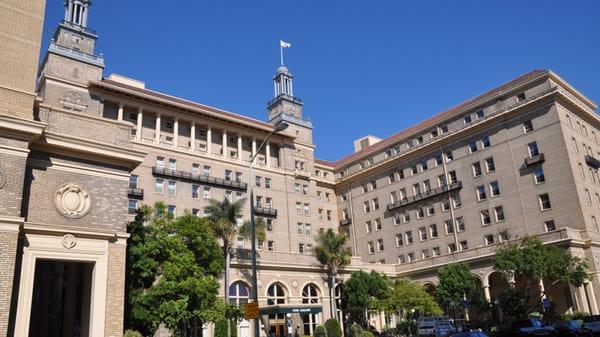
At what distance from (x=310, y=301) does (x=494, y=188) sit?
87.8 feet

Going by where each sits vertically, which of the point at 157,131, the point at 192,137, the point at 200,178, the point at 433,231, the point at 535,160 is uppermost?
the point at 192,137

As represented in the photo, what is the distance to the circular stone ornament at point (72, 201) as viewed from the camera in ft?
69.8

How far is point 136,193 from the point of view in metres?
52.7

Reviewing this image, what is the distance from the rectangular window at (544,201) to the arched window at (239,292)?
34136mm

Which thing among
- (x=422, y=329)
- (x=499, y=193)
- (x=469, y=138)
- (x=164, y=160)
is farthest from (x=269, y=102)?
(x=422, y=329)

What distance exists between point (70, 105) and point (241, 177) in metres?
22.5

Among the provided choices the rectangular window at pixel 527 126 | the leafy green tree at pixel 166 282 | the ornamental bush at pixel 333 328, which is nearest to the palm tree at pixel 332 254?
the ornamental bush at pixel 333 328

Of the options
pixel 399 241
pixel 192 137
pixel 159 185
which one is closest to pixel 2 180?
pixel 159 185

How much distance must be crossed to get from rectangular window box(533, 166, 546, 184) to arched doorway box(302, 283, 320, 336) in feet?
92.4

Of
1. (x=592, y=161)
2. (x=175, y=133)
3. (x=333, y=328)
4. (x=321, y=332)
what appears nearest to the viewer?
(x=321, y=332)

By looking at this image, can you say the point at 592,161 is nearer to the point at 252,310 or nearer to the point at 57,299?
the point at 252,310

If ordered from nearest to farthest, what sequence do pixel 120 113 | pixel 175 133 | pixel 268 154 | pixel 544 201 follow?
pixel 544 201, pixel 120 113, pixel 175 133, pixel 268 154

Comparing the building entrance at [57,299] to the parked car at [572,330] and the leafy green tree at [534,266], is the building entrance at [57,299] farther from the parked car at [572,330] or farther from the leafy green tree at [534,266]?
the leafy green tree at [534,266]

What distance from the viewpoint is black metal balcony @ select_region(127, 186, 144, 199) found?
52300 mm
